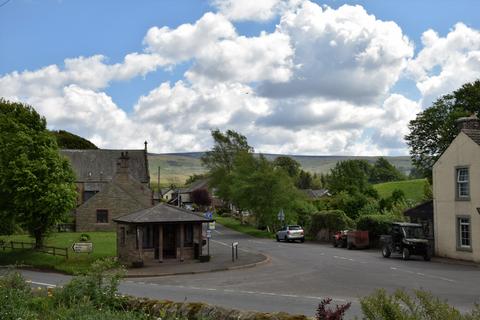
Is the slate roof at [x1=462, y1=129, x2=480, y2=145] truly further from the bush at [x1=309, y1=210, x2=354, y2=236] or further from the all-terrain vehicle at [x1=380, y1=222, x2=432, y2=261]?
the bush at [x1=309, y1=210, x2=354, y2=236]

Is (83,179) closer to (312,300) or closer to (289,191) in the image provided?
(289,191)

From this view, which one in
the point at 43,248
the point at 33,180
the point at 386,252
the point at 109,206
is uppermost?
the point at 33,180

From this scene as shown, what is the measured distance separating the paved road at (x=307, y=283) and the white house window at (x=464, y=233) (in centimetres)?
229

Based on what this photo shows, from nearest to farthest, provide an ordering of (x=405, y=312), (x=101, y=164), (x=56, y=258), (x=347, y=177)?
(x=405, y=312)
(x=56, y=258)
(x=101, y=164)
(x=347, y=177)

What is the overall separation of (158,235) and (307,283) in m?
11.9

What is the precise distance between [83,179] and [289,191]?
31.6 meters

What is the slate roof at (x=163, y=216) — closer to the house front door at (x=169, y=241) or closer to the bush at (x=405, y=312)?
the house front door at (x=169, y=241)

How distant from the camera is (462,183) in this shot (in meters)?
32.3

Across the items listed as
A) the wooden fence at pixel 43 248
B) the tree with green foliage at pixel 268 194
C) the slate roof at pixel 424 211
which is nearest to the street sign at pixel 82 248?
the wooden fence at pixel 43 248

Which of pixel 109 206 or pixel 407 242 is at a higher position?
pixel 109 206

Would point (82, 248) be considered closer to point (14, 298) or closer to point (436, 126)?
point (14, 298)

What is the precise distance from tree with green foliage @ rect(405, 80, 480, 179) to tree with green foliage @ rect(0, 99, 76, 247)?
1388 inches

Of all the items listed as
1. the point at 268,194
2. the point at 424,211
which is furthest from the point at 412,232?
the point at 268,194

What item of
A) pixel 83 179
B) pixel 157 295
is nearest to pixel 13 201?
pixel 157 295
